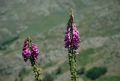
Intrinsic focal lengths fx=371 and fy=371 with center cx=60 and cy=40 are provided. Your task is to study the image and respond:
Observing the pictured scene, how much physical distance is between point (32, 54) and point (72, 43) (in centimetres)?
275

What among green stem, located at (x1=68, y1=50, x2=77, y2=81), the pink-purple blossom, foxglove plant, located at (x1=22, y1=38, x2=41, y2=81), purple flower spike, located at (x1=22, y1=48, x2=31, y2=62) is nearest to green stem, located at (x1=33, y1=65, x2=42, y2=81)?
foxglove plant, located at (x1=22, y1=38, x2=41, y2=81)

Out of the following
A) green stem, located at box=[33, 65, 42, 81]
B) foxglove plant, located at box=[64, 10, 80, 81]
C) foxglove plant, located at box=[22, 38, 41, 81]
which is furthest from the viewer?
green stem, located at box=[33, 65, 42, 81]

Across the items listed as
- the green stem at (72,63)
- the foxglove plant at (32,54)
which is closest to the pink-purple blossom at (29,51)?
the foxglove plant at (32,54)

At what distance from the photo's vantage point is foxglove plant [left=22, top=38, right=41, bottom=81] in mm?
24406

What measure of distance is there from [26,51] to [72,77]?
11.5 ft

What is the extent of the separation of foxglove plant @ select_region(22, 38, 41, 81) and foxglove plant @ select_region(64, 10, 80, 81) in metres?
2.17

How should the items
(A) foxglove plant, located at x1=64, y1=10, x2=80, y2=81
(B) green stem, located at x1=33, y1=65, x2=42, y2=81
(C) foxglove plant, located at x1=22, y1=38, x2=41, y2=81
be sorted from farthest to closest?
1. (B) green stem, located at x1=33, y1=65, x2=42, y2=81
2. (C) foxglove plant, located at x1=22, y1=38, x2=41, y2=81
3. (A) foxglove plant, located at x1=64, y1=10, x2=80, y2=81

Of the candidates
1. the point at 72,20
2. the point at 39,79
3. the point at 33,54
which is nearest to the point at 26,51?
the point at 33,54

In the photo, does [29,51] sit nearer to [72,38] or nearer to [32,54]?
[32,54]

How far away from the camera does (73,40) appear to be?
24.5 m

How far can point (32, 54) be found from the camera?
24.5 metres

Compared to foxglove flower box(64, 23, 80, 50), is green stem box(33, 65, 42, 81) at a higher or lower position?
lower

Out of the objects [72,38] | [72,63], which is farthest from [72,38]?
[72,63]

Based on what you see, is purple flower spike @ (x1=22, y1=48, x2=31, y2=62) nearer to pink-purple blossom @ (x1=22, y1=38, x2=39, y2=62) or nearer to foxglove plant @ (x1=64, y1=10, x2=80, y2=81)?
pink-purple blossom @ (x1=22, y1=38, x2=39, y2=62)
